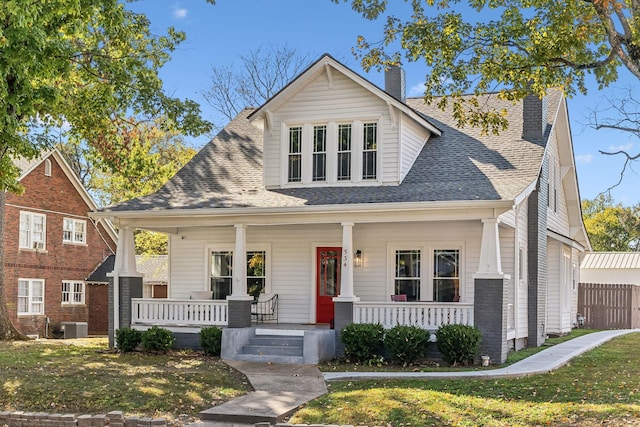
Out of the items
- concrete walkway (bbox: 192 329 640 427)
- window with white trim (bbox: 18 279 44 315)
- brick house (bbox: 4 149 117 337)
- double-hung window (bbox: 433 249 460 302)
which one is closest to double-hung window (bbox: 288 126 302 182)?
double-hung window (bbox: 433 249 460 302)

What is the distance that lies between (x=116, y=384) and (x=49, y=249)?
2234 cm

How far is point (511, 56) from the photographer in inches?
581

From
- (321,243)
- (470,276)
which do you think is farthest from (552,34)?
(321,243)

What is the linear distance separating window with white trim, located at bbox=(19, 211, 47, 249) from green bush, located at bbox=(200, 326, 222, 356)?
1712 cm

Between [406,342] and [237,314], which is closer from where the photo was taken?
[406,342]

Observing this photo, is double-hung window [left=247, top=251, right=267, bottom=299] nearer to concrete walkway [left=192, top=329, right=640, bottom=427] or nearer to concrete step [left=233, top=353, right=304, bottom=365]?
concrete step [left=233, top=353, right=304, bottom=365]

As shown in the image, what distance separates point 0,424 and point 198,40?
15.5 meters

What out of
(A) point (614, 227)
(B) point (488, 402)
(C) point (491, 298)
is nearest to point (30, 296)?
(C) point (491, 298)

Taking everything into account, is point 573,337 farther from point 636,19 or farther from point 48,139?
point 48,139

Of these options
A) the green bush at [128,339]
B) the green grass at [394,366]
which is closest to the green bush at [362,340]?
the green grass at [394,366]

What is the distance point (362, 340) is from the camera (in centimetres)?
1623

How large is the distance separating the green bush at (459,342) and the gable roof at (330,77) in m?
5.54

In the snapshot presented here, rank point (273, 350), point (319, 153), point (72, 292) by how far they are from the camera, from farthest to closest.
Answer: point (72, 292)
point (319, 153)
point (273, 350)

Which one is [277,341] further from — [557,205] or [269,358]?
[557,205]
